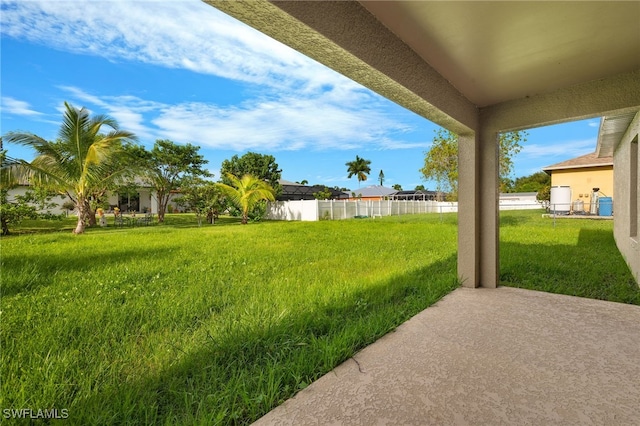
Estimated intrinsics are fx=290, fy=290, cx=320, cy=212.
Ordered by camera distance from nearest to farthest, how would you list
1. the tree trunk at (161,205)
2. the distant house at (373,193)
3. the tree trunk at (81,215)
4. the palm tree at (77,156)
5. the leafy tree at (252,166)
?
1. the palm tree at (77,156)
2. the tree trunk at (81,215)
3. the tree trunk at (161,205)
4. the leafy tree at (252,166)
5. the distant house at (373,193)

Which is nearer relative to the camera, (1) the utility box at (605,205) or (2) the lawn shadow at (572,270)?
(2) the lawn shadow at (572,270)

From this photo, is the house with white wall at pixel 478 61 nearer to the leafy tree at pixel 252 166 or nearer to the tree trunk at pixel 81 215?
the tree trunk at pixel 81 215

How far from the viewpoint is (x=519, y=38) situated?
2361mm

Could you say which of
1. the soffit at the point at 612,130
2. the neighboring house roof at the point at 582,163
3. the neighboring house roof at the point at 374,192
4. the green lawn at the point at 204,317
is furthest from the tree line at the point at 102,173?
the neighboring house roof at the point at 374,192

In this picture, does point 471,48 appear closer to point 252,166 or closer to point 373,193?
point 252,166

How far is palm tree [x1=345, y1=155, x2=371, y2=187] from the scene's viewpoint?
52.7 m

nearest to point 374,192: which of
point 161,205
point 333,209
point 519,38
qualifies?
point 333,209

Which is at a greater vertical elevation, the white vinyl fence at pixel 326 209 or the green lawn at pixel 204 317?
the white vinyl fence at pixel 326 209

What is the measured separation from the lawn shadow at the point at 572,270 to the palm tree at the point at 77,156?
1518 cm

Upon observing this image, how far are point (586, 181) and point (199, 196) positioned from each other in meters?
21.4

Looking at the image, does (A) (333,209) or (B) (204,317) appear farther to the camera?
(A) (333,209)

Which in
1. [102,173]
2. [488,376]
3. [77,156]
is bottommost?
[488,376]

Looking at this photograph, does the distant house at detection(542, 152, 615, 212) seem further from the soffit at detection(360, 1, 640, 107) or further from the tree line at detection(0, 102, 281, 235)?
the tree line at detection(0, 102, 281, 235)

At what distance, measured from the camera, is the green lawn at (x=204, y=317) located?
72.5 inches
